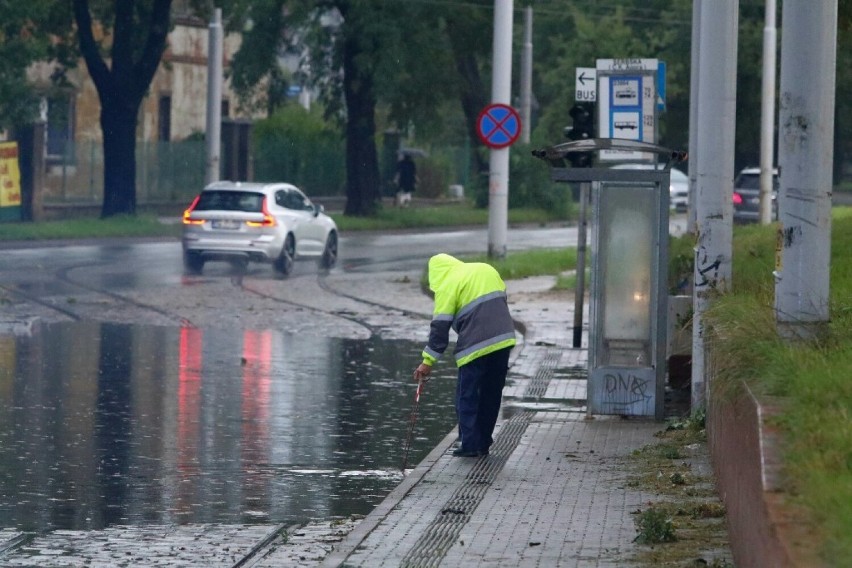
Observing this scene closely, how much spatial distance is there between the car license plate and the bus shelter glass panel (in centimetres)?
1593

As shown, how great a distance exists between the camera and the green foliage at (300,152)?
52.1 metres

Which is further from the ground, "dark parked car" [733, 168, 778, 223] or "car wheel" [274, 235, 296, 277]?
"dark parked car" [733, 168, 778, 223]

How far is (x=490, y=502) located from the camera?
30.7 ft

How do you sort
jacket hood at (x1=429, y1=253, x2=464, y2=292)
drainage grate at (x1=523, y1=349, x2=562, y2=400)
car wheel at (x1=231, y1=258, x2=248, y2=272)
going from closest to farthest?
jacket hood at (x1=429, y1=253, x2=464, y2=292) → drainage grate at (x1=523, y1=349, x2=562, y2=400) → car wheel at (x1=231, y1=258, x2=248, y2=272)

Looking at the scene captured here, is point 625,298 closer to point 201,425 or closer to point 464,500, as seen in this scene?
point 201,425

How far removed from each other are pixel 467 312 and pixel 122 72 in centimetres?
2998

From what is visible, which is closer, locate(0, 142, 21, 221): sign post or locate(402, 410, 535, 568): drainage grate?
locate(402, 410, 535, 568): drainage grate

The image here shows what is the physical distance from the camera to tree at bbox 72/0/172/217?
3972cm

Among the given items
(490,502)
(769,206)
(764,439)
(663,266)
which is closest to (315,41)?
(769,206)

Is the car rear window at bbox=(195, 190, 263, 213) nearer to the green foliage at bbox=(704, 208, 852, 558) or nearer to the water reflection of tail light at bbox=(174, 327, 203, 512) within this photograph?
the water reflection of tail light at bbox=(174, 327, 203, 512)

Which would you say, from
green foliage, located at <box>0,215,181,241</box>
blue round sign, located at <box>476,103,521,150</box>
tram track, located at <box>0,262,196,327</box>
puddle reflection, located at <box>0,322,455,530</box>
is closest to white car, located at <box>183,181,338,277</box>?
tram track, located at <box>0,262,196,327</box>

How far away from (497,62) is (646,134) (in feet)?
39.6

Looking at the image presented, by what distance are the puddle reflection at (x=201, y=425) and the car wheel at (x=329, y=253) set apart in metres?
11.9

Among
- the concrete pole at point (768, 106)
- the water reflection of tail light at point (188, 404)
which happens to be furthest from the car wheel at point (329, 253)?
the water reflection of tail light at point (188, 404)
